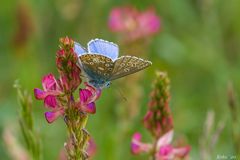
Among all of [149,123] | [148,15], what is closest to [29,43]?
[148,15]

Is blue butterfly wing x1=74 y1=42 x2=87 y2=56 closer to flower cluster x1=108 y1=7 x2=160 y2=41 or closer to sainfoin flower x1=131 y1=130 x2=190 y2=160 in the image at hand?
sainfoin flower x1=131 y1=130 x2=190 y2=160

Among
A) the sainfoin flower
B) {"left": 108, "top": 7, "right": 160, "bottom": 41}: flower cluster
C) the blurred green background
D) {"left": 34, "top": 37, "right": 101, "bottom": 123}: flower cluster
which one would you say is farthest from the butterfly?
{"left": 108, "top": 7, "right": 160, "bottom": 41}: flower cluster

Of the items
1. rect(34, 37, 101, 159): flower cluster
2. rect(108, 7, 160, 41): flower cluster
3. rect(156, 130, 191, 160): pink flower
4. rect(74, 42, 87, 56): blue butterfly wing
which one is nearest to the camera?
rect(34, 37, 101, 159): flower cluster

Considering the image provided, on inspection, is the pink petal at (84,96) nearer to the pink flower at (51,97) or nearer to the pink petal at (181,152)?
the pink flower at (51,97)

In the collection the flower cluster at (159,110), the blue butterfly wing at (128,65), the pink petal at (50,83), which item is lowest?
the flower cluster at (159,110)

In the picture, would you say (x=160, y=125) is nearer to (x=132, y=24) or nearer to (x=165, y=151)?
(x=165, y=151)

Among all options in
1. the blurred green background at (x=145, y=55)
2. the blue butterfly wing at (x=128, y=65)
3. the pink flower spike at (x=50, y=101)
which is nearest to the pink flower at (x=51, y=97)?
the pink flower spike at (x=50, y=101)
